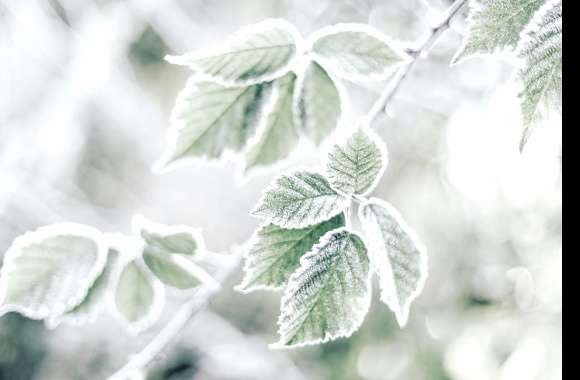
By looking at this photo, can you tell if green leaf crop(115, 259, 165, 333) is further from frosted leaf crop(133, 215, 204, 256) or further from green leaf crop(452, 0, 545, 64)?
green leaf crop(452, 0, 545, 64)

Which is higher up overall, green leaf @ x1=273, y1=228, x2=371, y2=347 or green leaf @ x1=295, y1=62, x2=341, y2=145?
green leaf @ x1=295, y1=62, x2=341, y2=145

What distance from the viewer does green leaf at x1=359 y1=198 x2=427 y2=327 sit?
0.19 m

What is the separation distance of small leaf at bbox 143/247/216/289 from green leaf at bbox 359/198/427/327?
71mm

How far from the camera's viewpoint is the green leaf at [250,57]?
19 centimetres

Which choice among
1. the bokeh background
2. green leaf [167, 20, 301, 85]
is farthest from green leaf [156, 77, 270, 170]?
the bokeh background

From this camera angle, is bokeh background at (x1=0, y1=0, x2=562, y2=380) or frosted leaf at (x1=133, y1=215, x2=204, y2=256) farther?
bokeh background at (x1=0, y1=0, x2=562, y2=380)

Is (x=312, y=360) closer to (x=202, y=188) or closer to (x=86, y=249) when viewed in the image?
(x=202, y=188)

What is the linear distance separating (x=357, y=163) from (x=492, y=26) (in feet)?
0.22

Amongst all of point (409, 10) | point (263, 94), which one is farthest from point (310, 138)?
point (409, 10)

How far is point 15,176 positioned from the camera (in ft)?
1.82

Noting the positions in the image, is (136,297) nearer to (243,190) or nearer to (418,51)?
(418,51)

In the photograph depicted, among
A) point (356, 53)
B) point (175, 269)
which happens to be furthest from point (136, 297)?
point (356, 53)

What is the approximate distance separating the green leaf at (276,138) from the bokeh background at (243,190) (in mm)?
323

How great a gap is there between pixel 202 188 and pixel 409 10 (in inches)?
12.6
